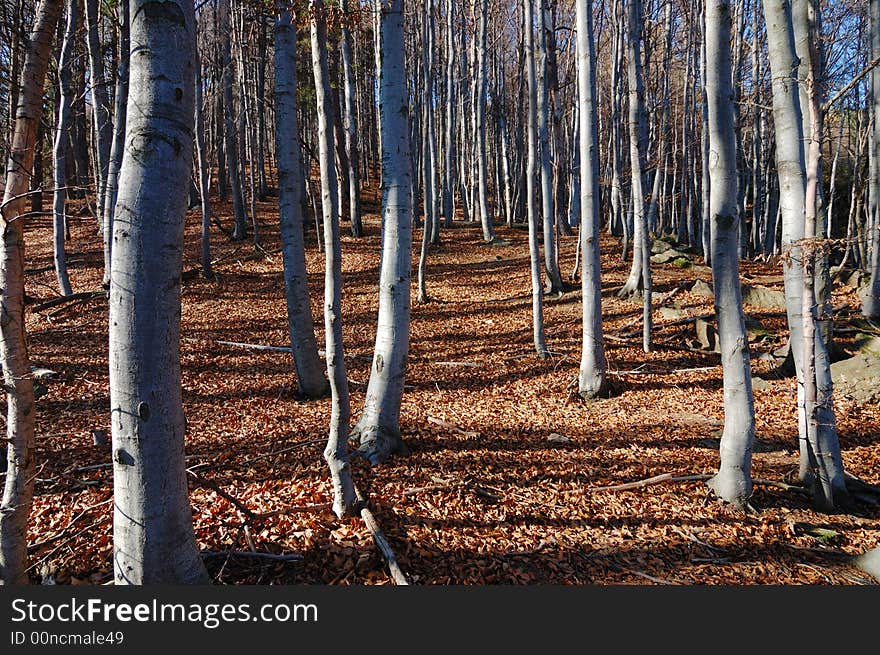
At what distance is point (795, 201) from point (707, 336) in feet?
18.0

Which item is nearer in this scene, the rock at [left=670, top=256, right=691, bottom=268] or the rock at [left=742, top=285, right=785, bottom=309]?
the rock at [left=742, top=285, right=785, bottom=309]

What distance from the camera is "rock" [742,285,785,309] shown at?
11528mm

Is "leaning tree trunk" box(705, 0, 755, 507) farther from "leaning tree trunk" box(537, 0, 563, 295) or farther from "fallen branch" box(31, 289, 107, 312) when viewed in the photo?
"fallen branch" box(31, 289, 107, 312)

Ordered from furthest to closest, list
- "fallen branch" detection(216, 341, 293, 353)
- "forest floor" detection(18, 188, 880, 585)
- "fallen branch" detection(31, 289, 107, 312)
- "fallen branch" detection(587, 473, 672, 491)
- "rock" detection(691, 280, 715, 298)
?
"rock" detection(691, 280, 715, 298)
"fallen branch" detection(31, 289, 107, 312)
"fallen branch" detection(216, 341, 293, 353)
"fallen branch" detection(587, 473, 672, 491)
"forest floor" detection(18, 188, 880, 585)

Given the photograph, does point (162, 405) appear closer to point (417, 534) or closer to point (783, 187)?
point (417, 534)

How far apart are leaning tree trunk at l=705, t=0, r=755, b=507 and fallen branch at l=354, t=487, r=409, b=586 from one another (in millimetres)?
3184

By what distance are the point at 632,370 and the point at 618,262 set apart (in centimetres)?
798

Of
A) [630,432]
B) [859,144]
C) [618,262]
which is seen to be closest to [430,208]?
[618,262]

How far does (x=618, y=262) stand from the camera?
15.9 m

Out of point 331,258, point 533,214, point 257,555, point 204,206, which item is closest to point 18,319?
point 331,258

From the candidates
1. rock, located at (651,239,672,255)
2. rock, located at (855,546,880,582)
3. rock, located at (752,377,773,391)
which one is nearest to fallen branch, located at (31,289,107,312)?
rock, located at (855,546,880,582)

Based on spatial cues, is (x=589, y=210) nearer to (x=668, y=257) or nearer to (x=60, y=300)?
(x=668, y=257)

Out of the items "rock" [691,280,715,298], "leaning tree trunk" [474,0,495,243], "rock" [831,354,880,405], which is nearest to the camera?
"rock" [831,354,880,405]

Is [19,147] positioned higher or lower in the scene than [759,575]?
higher
